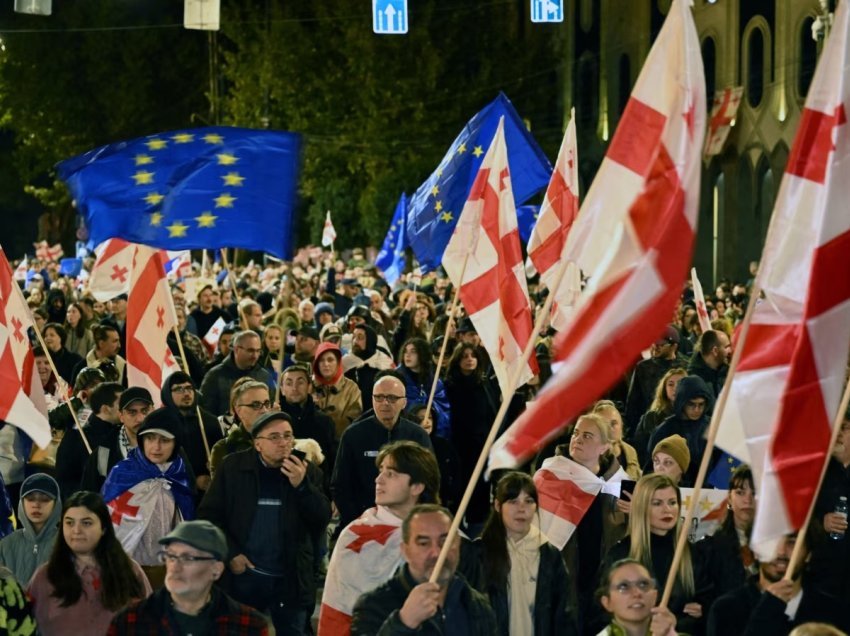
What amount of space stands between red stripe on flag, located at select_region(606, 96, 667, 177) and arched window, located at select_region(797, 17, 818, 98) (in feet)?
110

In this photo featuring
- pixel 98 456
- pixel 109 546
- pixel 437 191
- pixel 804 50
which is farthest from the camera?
pixel 804 50

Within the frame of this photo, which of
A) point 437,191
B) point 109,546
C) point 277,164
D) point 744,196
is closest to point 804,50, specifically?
point 744,196

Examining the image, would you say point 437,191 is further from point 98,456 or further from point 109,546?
point 109,546

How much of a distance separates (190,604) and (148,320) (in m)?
6.44

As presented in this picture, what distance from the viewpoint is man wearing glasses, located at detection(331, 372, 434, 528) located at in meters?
10.5

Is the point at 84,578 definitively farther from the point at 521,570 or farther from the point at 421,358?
the point at 421,358

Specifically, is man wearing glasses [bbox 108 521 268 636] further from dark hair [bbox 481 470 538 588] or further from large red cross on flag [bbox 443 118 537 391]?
large red cross on flag [bbox 443 118 537 391]

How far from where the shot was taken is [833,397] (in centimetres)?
632

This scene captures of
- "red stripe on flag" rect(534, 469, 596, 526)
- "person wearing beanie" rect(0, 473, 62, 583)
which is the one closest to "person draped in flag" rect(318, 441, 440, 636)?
"person wearing beanie" rect(0, 473, 62, 583)

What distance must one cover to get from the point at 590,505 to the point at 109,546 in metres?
3.15

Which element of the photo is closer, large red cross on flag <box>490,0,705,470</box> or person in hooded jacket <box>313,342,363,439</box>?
large red cross on flag <box>490,0,705,470</box>

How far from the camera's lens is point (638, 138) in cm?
685

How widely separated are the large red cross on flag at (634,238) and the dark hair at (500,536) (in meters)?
1.68

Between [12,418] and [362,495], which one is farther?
[362,495]
